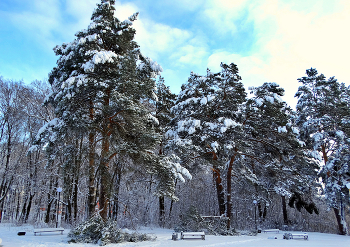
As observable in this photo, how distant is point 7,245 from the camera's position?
298 inches

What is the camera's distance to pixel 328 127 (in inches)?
734

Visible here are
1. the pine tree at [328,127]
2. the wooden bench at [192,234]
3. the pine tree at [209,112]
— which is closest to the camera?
the wooden bench at [192,234]

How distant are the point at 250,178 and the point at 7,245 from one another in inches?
553

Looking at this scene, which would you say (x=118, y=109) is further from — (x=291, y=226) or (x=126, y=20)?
(x=291, y=226)

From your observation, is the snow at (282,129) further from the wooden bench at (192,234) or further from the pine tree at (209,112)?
the wooden bench at (192,234)

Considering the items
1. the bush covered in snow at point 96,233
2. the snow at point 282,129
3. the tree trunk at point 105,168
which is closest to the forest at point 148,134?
the tree trunk at point 105,168

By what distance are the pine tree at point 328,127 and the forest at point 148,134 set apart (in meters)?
0.08

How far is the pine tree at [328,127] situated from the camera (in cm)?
1691

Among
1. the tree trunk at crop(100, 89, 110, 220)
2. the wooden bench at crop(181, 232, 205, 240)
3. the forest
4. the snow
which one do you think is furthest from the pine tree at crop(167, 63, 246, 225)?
the wooden bench at crop(181, 232, 205, 240)

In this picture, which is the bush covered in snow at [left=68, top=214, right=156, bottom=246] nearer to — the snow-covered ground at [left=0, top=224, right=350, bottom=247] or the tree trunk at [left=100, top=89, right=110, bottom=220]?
the snow-covered ground at [left=0, top=224, right=350, bottom=247]

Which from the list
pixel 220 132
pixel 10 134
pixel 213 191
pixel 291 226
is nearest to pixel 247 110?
pixel 220 132

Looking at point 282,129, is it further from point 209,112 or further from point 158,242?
point 158,242

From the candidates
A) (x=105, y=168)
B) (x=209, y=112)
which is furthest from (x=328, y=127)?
(x=105, y=168)

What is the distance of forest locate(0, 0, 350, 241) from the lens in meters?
10.4
